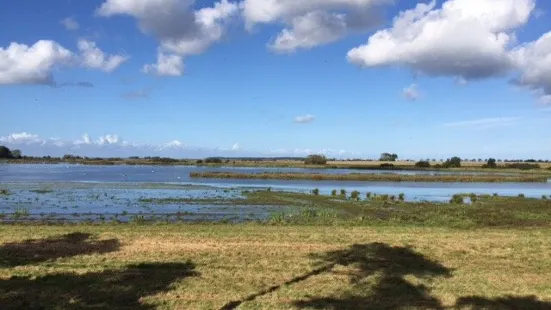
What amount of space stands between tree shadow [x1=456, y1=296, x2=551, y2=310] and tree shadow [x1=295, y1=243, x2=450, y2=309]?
1.78 feet

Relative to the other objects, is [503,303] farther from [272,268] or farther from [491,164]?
[491,164]

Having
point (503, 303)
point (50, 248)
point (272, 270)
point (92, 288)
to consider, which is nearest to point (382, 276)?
point (272, 270)


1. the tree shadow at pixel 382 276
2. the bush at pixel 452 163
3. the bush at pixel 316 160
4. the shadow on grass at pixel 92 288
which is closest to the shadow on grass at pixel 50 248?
the shadow on grass at pixel 92 288

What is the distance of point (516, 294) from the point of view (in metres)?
10.8

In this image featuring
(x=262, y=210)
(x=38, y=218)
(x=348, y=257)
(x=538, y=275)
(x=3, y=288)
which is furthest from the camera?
(x=262, y=210)

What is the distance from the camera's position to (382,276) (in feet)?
40.2

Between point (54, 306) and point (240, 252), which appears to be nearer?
point (54, 306)

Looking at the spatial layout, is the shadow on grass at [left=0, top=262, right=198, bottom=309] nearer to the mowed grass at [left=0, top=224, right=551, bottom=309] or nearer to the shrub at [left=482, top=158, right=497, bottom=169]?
the mowed grass at [left=0, top=224, right=551, bottom=309]

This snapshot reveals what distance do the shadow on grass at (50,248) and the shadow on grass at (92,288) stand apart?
235 centimetres

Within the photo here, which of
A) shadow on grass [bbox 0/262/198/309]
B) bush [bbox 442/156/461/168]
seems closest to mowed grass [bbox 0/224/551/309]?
shadow on grass [bbox 0/262/198/309]

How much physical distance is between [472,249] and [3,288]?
12386 mm

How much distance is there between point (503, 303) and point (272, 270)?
5130 millimetres

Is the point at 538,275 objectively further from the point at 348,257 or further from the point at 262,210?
the point at 262,210

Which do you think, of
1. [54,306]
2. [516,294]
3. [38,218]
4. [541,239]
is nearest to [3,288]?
[54,306]
